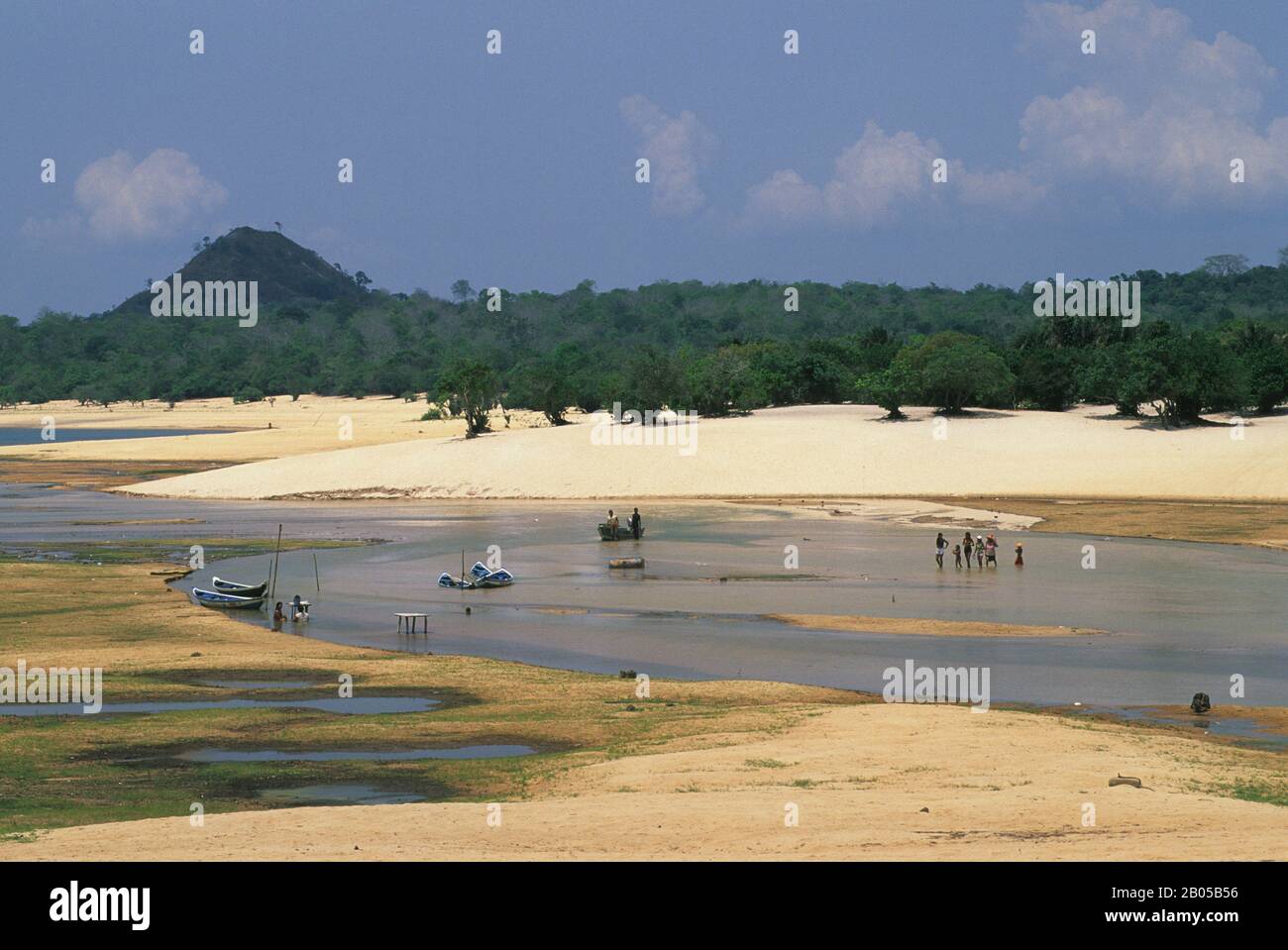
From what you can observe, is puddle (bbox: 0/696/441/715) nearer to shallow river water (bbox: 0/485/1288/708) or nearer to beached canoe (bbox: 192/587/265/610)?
shallow river water (bbox: 0/485/1288/708)

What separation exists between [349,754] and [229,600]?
19.6 meters

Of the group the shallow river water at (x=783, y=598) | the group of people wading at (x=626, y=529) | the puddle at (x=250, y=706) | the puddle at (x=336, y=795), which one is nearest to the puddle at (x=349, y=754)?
the puddle at (x=336, y=795)

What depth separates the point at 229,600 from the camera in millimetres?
40094

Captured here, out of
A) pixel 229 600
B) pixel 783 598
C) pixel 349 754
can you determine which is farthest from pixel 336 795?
pixel 783 598

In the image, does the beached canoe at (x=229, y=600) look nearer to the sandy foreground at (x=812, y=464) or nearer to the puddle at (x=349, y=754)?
the puddle at (x=349, y=754)

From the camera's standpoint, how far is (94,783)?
64.2ft

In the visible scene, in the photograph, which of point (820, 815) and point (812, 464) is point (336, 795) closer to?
point (820, 815)

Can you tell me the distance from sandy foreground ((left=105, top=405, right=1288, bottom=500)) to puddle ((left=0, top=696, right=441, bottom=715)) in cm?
5040

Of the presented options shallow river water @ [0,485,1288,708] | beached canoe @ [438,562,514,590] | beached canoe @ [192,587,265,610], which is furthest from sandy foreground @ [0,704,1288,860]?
beached canoe @ [438,562,514,590]

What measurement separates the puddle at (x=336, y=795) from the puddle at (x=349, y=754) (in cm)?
213

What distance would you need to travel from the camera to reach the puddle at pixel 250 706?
25.4m

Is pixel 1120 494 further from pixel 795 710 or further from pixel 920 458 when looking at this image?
pixel 795 710
